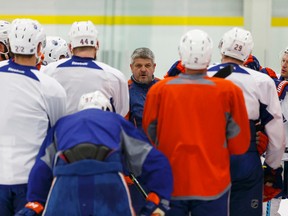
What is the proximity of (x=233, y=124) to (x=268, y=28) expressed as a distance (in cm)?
610

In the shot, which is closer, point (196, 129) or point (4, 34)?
point (196, 129)

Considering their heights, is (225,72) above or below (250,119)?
above

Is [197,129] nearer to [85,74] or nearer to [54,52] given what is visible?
[85,74]

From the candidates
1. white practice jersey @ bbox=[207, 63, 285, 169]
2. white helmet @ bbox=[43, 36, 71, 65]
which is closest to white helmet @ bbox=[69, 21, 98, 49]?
white practice jersey @ bbox=[207, 63, 285, 169]

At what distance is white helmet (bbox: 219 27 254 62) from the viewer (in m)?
3.48

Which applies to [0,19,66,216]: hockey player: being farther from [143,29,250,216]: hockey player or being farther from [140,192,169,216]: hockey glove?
[140,192,169,216]: hockey glove

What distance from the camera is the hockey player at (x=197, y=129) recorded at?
2.88 m

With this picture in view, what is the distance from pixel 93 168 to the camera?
255 cm

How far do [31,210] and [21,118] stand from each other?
0.50 metres

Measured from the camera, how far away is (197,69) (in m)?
2.99

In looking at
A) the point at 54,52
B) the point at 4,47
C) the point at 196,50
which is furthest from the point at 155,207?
the point at 54,52

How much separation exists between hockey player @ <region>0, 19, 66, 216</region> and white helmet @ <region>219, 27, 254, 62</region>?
101cm

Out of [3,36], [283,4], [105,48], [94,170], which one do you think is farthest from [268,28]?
[94,170]

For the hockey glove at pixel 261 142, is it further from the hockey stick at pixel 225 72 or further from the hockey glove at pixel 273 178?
the hockey stick at pixel 225 72
